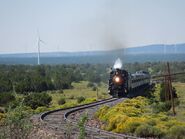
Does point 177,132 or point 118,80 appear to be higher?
point 118,80

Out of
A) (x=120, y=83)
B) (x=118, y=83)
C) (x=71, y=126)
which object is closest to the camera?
(x=71, y=126)

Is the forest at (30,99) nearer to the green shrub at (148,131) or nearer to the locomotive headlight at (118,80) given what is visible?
the locomotive headlight at (118,80)

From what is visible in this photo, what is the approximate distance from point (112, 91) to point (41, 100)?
9.12 meters

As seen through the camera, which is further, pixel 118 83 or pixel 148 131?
pixel 118 83

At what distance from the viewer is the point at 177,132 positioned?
83.1ft

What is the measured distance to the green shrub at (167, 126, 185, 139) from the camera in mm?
25109

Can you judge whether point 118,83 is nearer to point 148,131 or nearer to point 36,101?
point 36,101

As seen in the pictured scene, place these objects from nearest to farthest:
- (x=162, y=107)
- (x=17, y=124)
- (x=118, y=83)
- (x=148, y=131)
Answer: (x=17, y=124), (x=148, y=131), (x=162, y=107), (x=118, y=83)

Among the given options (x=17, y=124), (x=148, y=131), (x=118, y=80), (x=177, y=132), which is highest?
(x=17, y=124)

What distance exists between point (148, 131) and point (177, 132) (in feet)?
6.20

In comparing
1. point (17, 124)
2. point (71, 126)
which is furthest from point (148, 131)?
point (17, 124)

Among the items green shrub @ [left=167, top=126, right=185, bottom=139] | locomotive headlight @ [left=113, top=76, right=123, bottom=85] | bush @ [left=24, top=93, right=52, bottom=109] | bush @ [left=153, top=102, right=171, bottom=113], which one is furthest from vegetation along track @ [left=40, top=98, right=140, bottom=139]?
bush @ [left=24, top=93, right=52, bottom=109]

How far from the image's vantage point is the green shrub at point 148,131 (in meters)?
26.1

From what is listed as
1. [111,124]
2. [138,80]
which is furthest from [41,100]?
[111,124]
